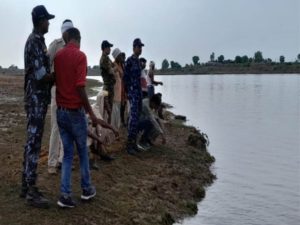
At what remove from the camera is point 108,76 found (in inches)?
442

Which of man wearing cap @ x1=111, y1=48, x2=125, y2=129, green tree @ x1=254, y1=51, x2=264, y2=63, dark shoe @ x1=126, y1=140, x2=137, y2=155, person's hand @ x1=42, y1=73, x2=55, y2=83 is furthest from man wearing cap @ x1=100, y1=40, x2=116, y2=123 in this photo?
green tree @ x1=254, y1=51, x2=264, y2=63

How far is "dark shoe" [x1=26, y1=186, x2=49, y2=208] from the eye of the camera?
682cm

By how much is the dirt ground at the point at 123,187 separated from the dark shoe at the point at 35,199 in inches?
3.1

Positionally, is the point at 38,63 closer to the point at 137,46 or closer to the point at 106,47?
the point at 106,47

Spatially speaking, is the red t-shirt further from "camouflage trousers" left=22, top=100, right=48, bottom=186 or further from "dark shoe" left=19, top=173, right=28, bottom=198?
"dark shoe" left=19, top=173, right=28, bottom=198

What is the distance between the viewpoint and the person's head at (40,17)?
653 cm

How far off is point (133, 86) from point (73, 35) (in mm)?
4191

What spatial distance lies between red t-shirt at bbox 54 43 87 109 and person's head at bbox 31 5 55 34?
0.41m

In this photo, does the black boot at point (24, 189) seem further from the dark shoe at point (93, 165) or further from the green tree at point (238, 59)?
the green tree at point (238, 59)

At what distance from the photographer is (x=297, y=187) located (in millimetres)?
12336

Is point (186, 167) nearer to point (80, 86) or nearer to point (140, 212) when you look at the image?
point (140, 212)

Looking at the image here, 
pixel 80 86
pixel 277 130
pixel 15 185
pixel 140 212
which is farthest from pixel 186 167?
pixel 277 130

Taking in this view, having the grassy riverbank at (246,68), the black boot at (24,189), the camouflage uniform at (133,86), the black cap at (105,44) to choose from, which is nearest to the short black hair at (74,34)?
the black boot at (24,189)

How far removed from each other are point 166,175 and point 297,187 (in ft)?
12.4
